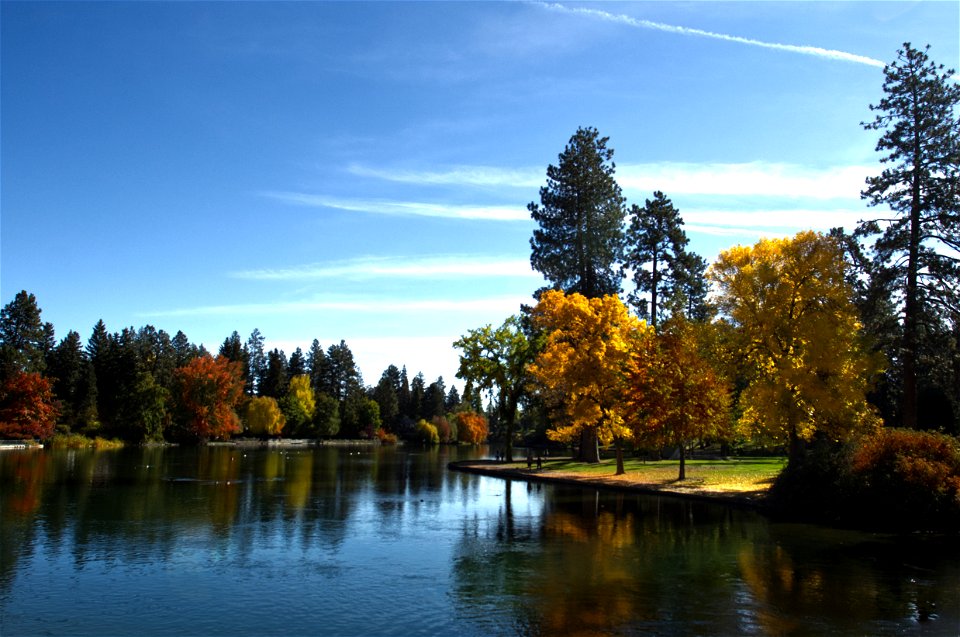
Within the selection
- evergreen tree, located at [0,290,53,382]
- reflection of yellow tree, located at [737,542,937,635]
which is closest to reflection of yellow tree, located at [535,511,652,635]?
reflection of yellow tree, located at [737,542,937,635]

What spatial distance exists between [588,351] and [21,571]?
3161cm

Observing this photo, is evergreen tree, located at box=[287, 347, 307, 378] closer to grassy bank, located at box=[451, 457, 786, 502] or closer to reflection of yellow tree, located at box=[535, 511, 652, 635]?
grassy bank, located at box=[451, 457, 786, 502]

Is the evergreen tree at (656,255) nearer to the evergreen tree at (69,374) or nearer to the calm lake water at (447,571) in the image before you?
the calm lake water at (447,571)

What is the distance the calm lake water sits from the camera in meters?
12.8

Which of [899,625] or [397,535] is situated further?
[397,535]

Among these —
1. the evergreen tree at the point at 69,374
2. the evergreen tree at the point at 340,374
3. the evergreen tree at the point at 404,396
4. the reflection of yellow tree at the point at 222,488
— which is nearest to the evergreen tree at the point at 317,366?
the evergreen tree at the point at 340,374

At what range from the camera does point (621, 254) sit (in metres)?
54.2

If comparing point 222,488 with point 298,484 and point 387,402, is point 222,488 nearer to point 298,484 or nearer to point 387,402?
point 298,484

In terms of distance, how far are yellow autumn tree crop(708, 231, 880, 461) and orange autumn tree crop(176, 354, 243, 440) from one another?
8202cm

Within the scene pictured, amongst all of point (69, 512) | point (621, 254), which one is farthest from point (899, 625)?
point (621, 254)

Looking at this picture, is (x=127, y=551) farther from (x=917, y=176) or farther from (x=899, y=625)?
(x=917, y=176)

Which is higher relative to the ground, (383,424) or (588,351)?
(588,351)

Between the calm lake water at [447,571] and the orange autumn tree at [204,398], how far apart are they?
70289 millimetres

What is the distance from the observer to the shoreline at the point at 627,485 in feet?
99.3
